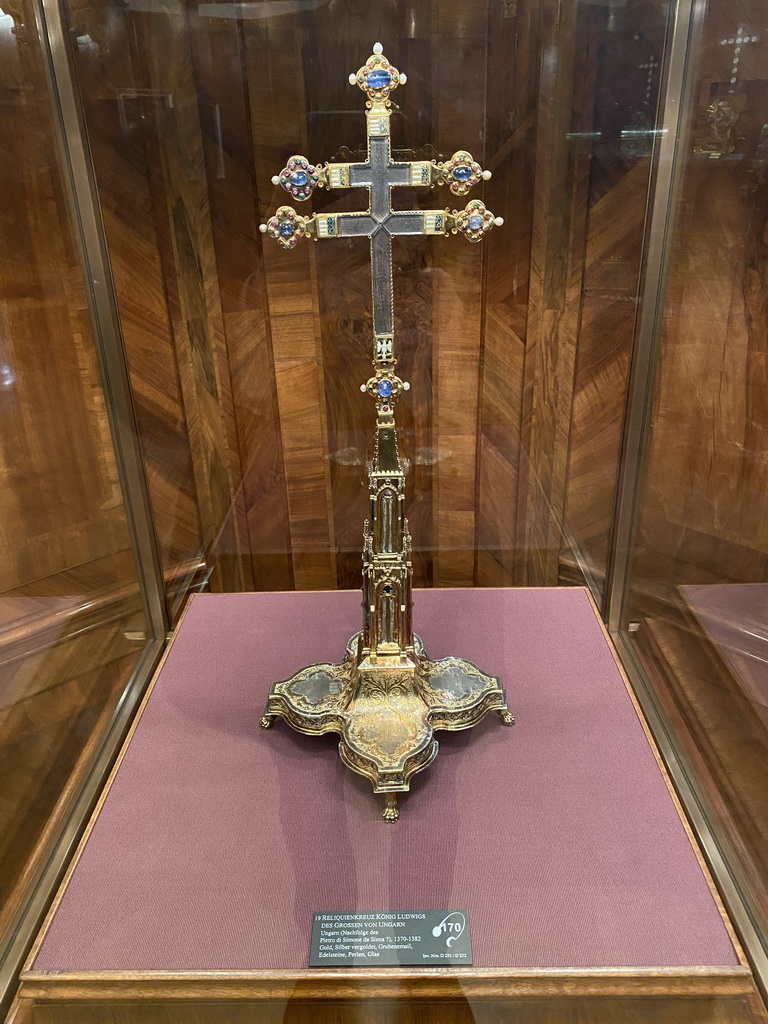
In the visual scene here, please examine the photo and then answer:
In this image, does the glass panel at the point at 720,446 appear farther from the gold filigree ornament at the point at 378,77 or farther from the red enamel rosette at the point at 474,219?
the gold filigree ornament at the point at 378,77

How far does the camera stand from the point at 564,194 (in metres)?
1.59

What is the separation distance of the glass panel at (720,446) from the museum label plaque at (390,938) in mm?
496

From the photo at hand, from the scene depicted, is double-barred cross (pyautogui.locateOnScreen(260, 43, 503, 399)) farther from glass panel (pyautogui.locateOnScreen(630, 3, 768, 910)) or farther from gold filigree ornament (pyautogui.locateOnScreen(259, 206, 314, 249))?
glass panel (pyautogui.locateOnScreen(630, 3, 768, 910))

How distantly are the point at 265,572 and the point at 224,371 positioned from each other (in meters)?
0.58

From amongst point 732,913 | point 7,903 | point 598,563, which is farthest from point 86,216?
point 732,913

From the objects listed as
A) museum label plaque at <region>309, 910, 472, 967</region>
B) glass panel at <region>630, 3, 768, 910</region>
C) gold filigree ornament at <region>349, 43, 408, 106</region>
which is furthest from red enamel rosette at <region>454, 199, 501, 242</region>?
museum label plaque at <region>309, 910, 472, 967</region>

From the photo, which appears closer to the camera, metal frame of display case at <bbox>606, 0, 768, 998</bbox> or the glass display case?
metal frame of display case at <bbox>606, 0, 768, 998</bbox>

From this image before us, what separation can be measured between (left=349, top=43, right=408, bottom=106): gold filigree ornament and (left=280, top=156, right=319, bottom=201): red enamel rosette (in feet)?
0.45

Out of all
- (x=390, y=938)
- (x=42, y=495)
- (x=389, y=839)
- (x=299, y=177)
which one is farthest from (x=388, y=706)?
(x=299, y=177)

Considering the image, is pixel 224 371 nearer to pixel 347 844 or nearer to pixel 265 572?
pixel 265 572

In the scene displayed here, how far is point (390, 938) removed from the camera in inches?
41.4

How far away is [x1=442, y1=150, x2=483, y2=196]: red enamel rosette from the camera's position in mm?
1105

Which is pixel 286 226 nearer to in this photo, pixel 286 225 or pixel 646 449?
pixel 286 225

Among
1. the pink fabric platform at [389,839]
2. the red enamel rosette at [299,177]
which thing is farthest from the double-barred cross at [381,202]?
the pink fabric platform at [389,839]
